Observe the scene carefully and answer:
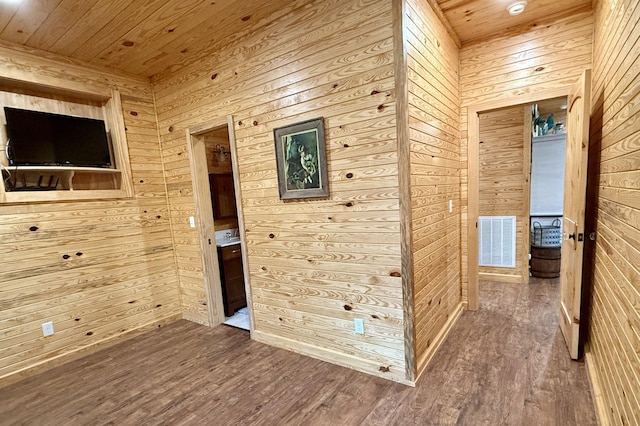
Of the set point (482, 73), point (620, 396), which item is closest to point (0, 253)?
point (620, 396)

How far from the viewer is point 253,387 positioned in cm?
211

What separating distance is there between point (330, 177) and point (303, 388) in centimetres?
153

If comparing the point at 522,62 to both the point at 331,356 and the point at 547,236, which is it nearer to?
the point at 547,236

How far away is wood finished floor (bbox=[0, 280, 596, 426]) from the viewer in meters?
1.76

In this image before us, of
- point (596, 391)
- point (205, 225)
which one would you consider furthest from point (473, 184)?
point (205, 225)

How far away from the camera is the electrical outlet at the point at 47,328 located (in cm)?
258

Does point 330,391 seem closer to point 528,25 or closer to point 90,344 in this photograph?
point 90,344

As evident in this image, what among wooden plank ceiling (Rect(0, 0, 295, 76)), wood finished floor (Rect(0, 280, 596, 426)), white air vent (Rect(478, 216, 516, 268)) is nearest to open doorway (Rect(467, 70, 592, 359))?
wood finished floor (Rect(0, 280, 596, 426))

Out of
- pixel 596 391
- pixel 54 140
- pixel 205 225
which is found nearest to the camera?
pixel 596 391

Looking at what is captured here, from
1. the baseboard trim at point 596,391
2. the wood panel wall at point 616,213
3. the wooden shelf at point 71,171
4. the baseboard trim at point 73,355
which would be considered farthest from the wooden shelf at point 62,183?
the baseboard trim at point 596,391

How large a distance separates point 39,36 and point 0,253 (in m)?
1.81

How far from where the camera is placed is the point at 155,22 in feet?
7.36

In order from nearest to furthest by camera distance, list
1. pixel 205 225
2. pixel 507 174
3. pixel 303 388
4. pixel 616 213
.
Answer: pixel 616 213, pixel 303 388, pixel 205 225, pixel 507 174

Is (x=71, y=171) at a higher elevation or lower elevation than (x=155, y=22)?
lower
